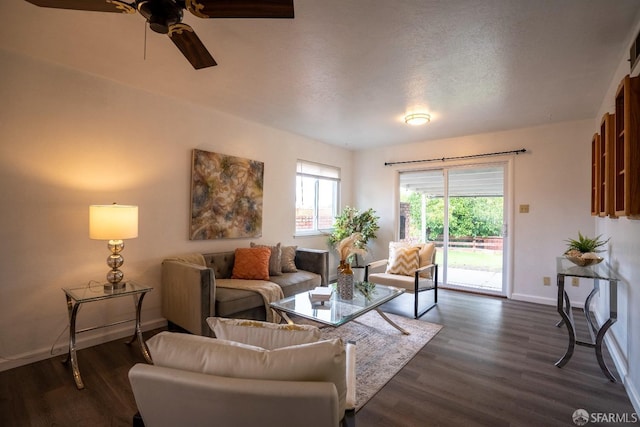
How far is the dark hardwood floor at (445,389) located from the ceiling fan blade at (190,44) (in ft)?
7.34

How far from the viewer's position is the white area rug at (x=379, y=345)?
2.20 meters

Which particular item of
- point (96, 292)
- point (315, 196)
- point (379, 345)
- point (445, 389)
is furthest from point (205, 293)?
point (315, 196)

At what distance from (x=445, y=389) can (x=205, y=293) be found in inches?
80.0

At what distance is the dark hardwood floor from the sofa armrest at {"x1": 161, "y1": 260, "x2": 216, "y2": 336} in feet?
1.47

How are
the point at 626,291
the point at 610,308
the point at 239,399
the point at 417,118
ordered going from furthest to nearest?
the point at 417,118 → the point at 610,308 → the point at 626,291 → the point at 239,399

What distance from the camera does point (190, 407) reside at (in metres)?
0.91

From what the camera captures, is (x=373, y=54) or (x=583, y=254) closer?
(x=373, y=54)

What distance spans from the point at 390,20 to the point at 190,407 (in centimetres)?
A: 227

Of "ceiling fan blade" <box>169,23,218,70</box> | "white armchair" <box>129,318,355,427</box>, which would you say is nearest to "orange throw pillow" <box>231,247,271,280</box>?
"ceiling fan blade" <box>169,23,218,70</box>

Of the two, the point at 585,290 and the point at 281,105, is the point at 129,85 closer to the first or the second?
the point at 281,105

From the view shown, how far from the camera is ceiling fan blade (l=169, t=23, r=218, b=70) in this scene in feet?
5.19

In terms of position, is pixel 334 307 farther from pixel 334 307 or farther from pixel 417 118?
pixel 417 118

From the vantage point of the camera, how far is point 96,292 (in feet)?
7.79

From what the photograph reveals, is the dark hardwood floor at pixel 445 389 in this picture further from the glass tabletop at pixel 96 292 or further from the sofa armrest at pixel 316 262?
the sofa armrest at pixel 316 262
